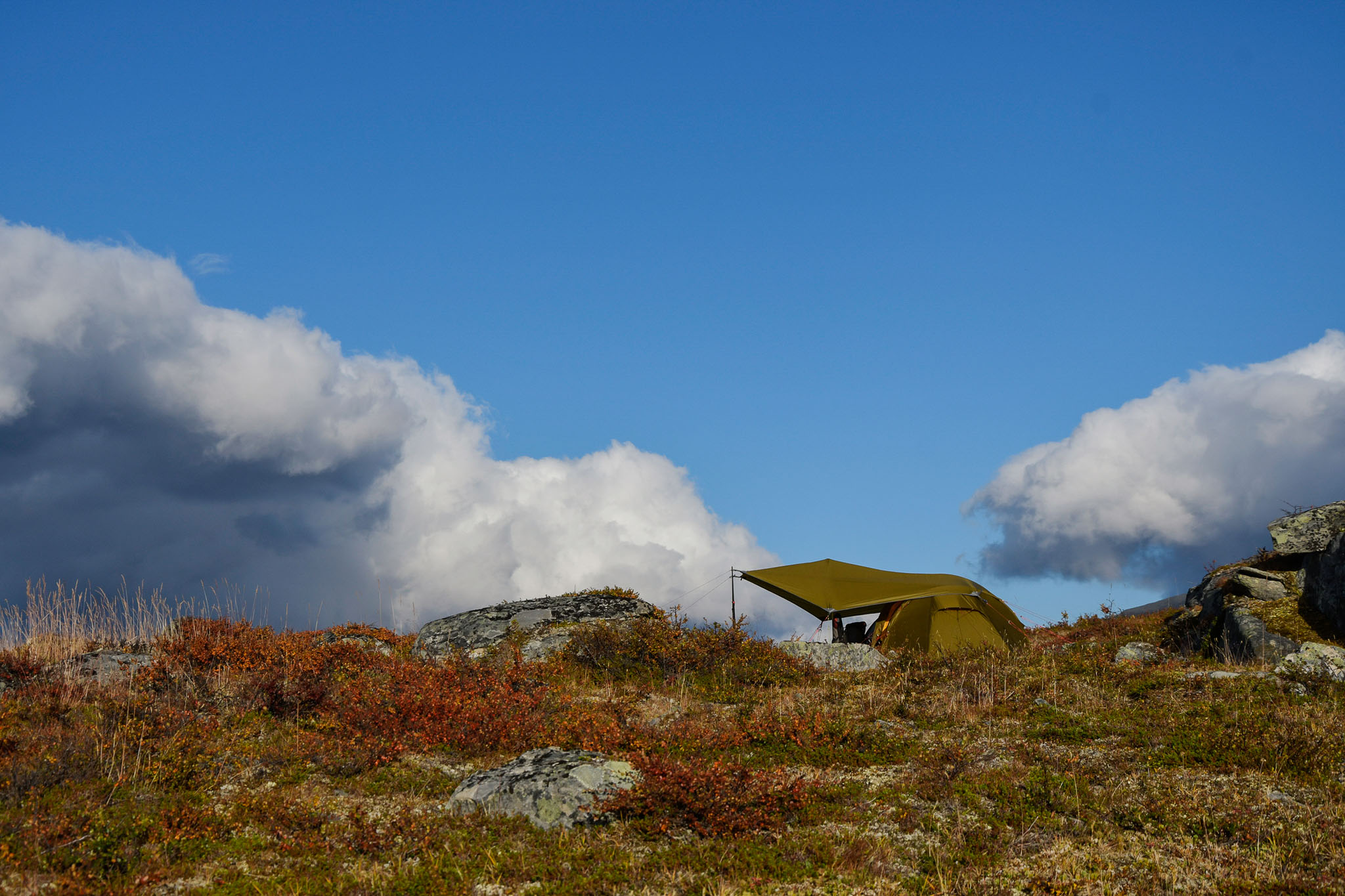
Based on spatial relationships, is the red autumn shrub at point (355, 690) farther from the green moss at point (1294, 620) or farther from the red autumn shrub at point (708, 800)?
the green moss at point (1294, 620)

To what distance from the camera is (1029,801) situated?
9.04 metres

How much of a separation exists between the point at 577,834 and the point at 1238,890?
19.2 ft

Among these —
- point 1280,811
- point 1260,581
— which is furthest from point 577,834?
point 1260,581

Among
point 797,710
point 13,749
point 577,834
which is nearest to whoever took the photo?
point 577,834

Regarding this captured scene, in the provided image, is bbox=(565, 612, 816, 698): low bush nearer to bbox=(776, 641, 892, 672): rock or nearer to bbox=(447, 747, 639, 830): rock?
bbox=(776, 641, 892, 672): rock

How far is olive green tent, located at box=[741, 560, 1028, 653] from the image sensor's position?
20938 millimetres

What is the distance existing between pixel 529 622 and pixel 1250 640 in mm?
16261

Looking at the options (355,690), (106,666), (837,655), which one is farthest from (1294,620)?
(106,666)

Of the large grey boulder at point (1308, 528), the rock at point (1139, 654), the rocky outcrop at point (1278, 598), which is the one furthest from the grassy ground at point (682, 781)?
the large grey boulder at point (1308, 528)

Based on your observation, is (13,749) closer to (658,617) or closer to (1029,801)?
(1029,801)

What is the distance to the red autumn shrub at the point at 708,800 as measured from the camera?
27.6 feet

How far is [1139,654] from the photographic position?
18734mm

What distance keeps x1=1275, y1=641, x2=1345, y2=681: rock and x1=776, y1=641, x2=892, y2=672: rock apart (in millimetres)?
7389

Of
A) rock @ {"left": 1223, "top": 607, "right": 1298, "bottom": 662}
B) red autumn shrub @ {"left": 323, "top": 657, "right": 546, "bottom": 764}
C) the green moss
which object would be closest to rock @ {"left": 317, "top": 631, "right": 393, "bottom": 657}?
red autumn shrub @ {"left": 323, "top": 657, "right": 546, "bottom": 764}
